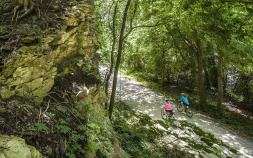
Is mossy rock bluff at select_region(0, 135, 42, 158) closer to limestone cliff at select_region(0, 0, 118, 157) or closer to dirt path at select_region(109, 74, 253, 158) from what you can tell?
limestone cliff at select_region(0, 0, 118, 157)

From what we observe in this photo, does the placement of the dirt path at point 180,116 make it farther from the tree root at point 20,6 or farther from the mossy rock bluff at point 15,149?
the mossy rock bluff at point 15,149

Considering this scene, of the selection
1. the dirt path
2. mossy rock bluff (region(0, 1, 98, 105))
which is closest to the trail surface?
the dirt path

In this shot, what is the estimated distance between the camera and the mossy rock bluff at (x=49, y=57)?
2.97 m

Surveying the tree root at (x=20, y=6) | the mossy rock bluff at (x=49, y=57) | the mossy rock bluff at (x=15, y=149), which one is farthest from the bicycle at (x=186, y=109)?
the tree root at (x=20, y=6)

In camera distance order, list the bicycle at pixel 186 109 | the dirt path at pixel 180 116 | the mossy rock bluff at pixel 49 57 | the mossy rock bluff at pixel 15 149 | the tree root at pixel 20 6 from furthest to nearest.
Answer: the bicycle at pixel 186 109 → the dirt path at pixel 180 116 → the tree root at pixel 20 6 → the mossy rock bluff at pixel 49 57 → the mossy rock bluff at pixel 15 149

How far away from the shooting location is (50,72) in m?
3.76

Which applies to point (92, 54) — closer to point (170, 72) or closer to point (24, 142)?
point (24, 142)

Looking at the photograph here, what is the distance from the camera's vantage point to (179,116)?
9.89m

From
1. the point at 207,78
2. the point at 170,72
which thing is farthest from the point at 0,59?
the point at 207,78

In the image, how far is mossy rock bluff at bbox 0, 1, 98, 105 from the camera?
2975 millimetres

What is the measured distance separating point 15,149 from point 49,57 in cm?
244

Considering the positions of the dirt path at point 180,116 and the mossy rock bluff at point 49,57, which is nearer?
the mossy rock bluff at point 49,57

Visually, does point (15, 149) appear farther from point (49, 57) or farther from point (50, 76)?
point (49, 57)

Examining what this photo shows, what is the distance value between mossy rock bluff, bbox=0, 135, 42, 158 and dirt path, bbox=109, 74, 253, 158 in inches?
238
